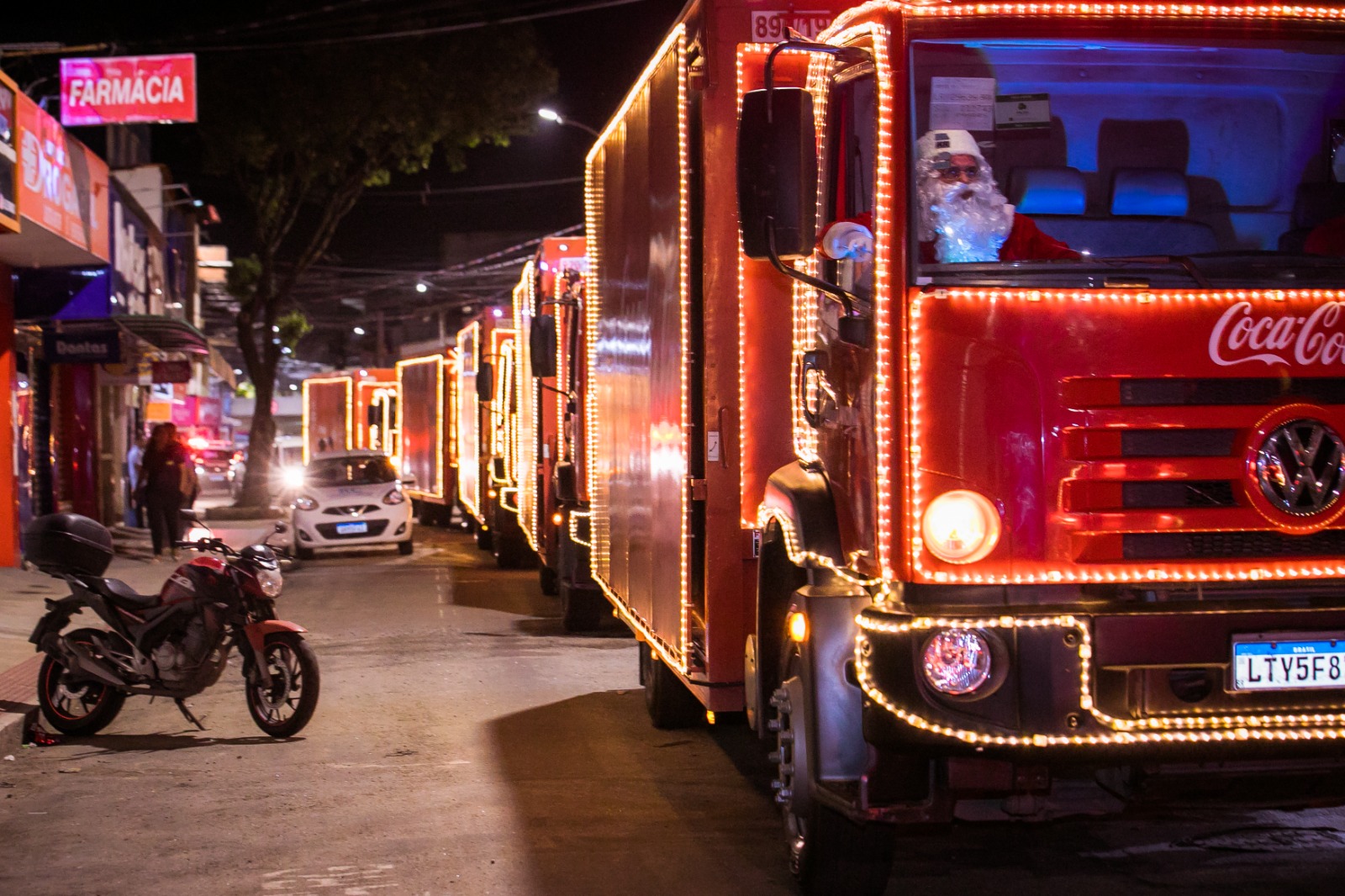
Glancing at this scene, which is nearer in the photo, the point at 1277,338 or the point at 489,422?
the point at 1277,338

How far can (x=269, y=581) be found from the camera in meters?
8.73

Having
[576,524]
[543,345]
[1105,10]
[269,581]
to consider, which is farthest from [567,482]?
[1105,10]

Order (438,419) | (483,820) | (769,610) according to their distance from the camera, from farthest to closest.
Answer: (438,419) → (483,820) → (769,610)

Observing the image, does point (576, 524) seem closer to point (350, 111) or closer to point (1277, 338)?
point (1277, 338)

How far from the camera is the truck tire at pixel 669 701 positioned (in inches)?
328

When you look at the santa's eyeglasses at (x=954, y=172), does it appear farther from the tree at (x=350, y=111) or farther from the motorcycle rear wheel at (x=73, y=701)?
the tree at (x=350, y=111)

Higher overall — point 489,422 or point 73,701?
point 489,422

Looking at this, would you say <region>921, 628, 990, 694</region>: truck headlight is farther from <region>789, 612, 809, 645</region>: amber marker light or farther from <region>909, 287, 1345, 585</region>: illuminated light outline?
<region>789, 612, 809, 645</region>: amber marker light

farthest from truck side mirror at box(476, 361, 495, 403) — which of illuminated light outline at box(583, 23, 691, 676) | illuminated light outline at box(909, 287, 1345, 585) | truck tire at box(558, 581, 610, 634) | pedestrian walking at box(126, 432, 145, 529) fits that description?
illuminated light outline at box(909, 287, 1345, 585)

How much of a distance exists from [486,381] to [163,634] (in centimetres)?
981

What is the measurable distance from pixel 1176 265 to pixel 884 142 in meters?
0.95

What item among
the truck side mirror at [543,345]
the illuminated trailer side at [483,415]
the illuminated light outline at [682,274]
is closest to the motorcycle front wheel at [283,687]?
the illuminated light outline at [682,274]

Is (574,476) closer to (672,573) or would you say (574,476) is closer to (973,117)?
(672,573)

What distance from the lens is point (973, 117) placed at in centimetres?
471
